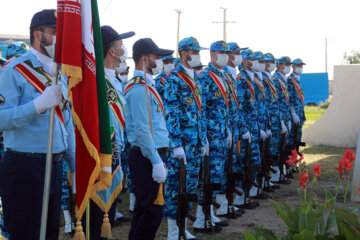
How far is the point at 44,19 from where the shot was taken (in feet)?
10.0

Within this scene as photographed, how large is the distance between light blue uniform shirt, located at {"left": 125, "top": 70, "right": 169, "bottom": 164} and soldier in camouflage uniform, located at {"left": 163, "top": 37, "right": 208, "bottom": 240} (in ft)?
2.39

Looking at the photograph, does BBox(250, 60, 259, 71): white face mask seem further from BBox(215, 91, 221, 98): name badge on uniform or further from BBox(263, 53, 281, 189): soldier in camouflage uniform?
BBox(215, 91, 221, 98): name badge on uniform

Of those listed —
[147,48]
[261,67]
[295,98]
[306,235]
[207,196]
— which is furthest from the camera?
[295,98]

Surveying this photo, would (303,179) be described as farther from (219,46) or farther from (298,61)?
(298,61)

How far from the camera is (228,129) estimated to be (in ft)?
21.1

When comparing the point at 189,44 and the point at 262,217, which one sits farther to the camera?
the point at 262,217

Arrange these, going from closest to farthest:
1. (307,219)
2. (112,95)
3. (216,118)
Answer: (307,219) → (112,95) → (216,118)

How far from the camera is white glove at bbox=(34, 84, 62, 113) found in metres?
2.73

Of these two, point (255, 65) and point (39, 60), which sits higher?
point (255, 65)

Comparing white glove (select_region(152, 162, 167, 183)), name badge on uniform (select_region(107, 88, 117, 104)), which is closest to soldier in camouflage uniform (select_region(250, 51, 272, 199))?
white glove (select_region(152, 162, 167, 183))

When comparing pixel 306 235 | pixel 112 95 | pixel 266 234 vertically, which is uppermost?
pixel 112 95

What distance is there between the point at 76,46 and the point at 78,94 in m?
0.31

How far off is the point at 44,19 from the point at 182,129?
2434mm

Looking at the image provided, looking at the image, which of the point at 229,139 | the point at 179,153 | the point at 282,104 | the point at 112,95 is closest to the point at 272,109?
the point at 282,104
